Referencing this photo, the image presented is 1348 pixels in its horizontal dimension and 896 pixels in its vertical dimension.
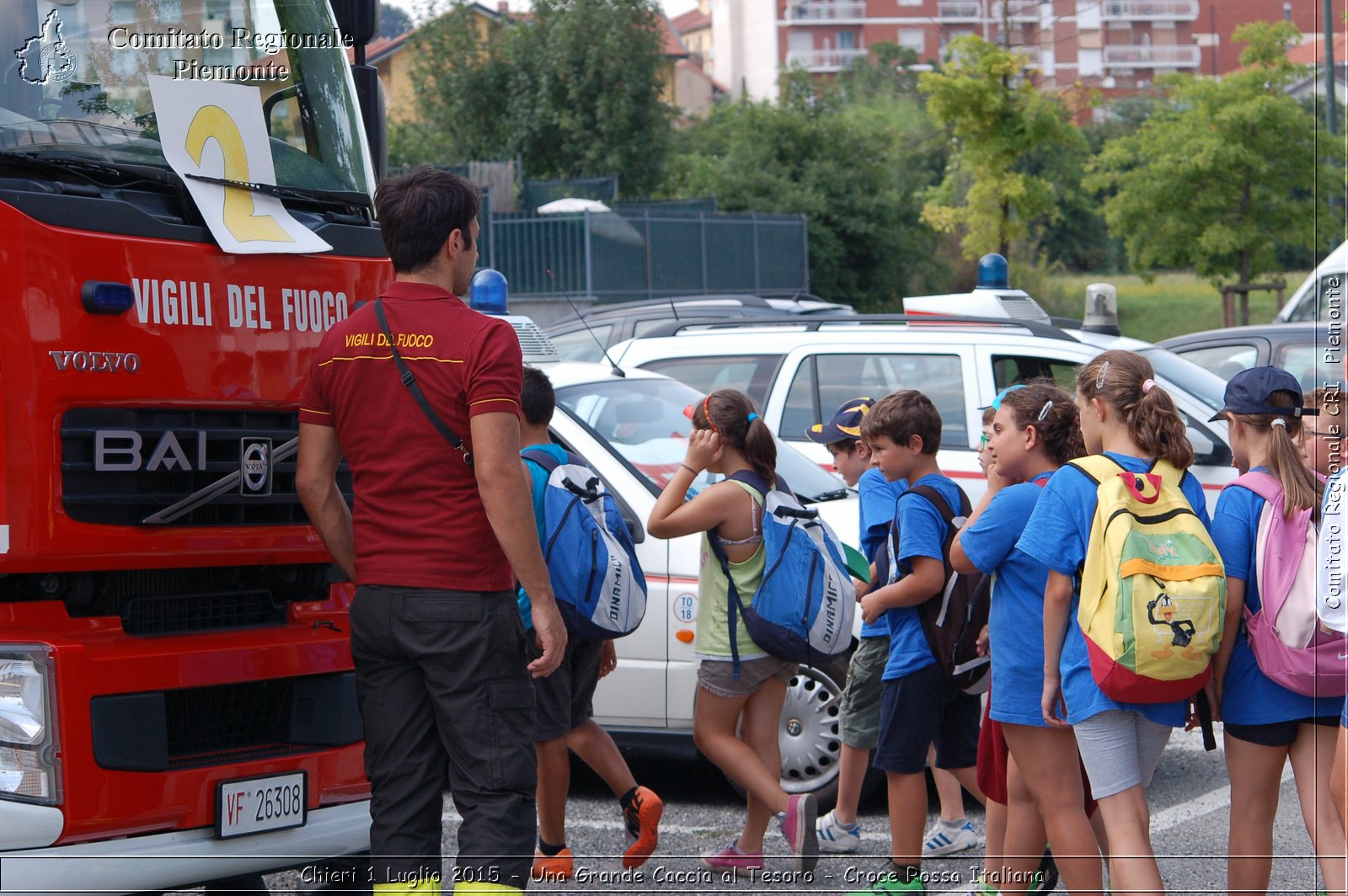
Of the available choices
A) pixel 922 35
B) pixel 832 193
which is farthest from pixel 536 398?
pixel 922 35

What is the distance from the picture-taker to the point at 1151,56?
90.3 meters

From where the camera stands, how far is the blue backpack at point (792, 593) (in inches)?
205

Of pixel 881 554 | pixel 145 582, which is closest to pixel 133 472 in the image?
pixel 145 582

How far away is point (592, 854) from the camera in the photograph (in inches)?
229

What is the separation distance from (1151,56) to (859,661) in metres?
93.4

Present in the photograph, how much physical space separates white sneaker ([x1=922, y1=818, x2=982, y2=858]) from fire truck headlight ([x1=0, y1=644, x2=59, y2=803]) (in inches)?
136

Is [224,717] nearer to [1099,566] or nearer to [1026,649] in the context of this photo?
[1026,649]

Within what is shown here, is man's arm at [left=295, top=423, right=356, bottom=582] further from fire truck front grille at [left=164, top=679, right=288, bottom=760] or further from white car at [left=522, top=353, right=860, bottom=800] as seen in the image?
white car at [left=522, top=353, right=860, bottom=800]

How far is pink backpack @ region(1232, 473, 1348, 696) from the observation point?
13.3ft

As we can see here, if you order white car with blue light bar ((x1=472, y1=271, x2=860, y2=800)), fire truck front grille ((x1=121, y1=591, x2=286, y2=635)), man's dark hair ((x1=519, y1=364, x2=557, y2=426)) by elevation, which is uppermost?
man's dark hair ((x1=519, y1=364, x2=557, y2=426))

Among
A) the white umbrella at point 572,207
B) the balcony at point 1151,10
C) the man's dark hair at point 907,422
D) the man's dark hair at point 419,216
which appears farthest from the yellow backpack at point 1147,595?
the balcony at point 1151,10

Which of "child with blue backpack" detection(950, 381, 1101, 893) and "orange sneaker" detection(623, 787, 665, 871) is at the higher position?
"child with blue backpack" detection(950, 381, 1101, 893)

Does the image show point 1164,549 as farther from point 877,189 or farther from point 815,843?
point 877,189

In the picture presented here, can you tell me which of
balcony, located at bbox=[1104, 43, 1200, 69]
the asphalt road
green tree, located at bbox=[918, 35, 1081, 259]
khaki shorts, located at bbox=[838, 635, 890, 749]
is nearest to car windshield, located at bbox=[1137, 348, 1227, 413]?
the asphalt road
